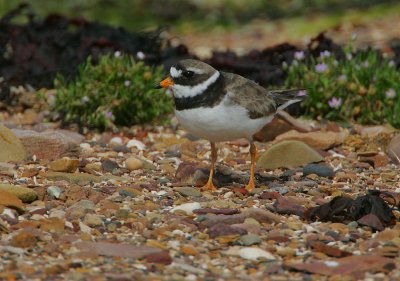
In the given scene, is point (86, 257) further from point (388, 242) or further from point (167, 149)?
point (167, 149)

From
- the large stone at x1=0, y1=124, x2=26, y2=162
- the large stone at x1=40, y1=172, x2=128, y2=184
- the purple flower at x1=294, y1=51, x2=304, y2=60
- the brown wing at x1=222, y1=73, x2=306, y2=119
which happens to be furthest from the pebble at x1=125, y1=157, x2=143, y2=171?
the purple flower at x1=294, y1=51, x2=304, y2=60

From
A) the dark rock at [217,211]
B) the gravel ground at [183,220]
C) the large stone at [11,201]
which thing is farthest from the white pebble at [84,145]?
the dark rock at [217,211]

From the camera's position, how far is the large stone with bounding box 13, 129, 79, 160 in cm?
770

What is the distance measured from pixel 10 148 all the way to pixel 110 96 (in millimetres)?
1761

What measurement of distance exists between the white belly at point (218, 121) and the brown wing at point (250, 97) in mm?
71

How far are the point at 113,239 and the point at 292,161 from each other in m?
2.67

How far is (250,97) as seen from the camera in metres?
6.91

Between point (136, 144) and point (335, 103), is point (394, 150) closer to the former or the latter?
point (335, 103)

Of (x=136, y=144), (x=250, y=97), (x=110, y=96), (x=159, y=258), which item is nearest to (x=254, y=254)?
(x=159, y=258)

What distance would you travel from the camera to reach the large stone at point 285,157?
7770 mm

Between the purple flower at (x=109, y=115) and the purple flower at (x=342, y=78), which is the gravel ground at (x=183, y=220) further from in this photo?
the purple flower at (x=342, y=78)

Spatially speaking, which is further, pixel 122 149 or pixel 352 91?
pixel 352 91

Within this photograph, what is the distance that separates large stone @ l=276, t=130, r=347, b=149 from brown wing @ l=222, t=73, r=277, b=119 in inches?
47.3

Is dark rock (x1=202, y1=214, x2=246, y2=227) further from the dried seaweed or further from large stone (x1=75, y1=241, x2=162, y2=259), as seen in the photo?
large stone (x1=75, y1=241, x2=162, y2=259)
